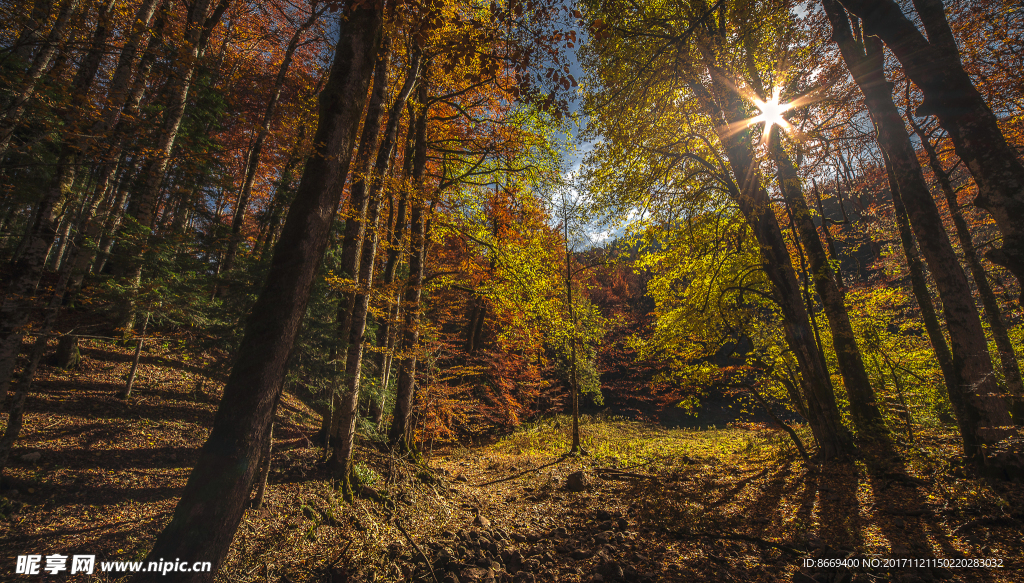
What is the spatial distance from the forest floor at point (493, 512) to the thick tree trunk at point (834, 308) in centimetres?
84

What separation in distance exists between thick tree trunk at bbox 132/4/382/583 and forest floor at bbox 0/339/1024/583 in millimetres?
1877

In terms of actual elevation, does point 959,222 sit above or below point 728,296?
above

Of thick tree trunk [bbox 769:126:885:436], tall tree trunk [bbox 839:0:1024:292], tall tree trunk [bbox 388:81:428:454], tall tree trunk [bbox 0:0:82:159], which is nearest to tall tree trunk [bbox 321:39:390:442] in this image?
tall tree trunk [bbox 388:81:428:454]

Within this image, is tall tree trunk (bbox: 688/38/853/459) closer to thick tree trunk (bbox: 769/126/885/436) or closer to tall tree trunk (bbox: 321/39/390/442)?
thick tree trunk (bbox: 769/126/885/436)

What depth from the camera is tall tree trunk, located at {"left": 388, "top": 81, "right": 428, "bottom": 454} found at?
789cm

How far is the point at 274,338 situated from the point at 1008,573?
21.5 feet

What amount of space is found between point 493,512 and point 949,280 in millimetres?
8156

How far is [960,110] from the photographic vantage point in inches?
149

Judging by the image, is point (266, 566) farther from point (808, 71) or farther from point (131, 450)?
point (808, 71)

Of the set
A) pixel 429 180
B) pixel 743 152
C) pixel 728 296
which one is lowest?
pixel 728 296

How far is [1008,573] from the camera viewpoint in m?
2.98

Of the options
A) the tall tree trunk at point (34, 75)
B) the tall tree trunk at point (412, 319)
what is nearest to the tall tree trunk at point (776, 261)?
the tall tree trunk at point (412, 319)

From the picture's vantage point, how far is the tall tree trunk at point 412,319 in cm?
789

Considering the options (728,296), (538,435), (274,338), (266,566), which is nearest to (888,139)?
(728,296)
